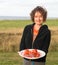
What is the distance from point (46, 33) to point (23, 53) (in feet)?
1.51

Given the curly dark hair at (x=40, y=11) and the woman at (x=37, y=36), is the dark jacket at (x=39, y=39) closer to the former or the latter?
the woman at (x=37, y=36)

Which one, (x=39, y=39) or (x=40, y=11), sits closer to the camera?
(x=39, y=39)

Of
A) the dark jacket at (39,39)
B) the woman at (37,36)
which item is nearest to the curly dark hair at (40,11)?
the woman at (37,36)

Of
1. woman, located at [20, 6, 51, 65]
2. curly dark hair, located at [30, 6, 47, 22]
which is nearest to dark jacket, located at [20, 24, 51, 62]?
woman, located at [20, 6, 51, 65]

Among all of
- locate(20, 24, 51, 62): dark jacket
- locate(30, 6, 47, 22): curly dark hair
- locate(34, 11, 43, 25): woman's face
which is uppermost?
locate(30, 6, 47, 22): curly dark hair

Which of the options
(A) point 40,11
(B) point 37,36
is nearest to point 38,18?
(A) point 40,11

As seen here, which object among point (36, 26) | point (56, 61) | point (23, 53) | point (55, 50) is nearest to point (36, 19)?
point (36, 26)

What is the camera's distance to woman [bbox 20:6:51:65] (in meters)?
4.73

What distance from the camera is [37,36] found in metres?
4.73

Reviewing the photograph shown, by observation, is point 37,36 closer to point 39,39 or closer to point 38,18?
point 39,39

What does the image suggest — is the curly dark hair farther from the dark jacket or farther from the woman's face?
the dark jacket

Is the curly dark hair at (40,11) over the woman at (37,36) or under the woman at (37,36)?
over

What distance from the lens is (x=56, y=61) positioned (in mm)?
10312

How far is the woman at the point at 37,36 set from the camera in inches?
186
